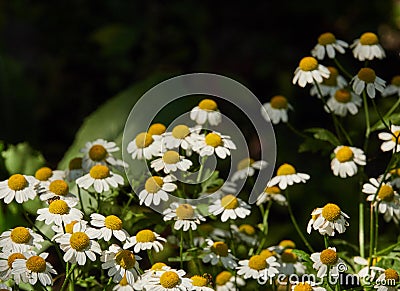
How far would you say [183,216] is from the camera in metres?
1.01

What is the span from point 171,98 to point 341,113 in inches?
17.6

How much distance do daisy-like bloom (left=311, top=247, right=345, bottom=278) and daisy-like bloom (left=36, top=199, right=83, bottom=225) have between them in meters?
0.31

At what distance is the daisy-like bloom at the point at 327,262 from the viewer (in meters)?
0.91

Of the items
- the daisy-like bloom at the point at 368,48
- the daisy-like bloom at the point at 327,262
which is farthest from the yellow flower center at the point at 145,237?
the daisy-like bloom at the point at 368,48

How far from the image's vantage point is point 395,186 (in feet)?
3.87

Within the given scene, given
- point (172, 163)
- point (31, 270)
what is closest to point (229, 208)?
point (172, 163)

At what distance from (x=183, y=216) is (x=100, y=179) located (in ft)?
0.47

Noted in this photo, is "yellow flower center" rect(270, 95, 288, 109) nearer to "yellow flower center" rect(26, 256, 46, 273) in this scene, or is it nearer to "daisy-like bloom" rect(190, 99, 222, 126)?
"daisy-like bloom" rect(190, 99, 222, 126)

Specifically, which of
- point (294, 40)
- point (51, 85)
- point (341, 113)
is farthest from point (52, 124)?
point (341, 113)

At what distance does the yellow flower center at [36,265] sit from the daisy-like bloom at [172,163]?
0.74ft

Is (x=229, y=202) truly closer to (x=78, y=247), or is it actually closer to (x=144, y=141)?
(x=144, y=141)

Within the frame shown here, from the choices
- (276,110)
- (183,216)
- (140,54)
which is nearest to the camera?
(183,216)

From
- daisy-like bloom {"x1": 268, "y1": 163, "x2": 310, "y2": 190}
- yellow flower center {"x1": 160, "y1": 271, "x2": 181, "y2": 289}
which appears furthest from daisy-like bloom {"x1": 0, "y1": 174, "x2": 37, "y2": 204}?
daisy-like bloom {"x1": 268, "y1": 163, "x2": 310, "y2": 190}

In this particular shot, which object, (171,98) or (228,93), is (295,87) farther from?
(171,98)
